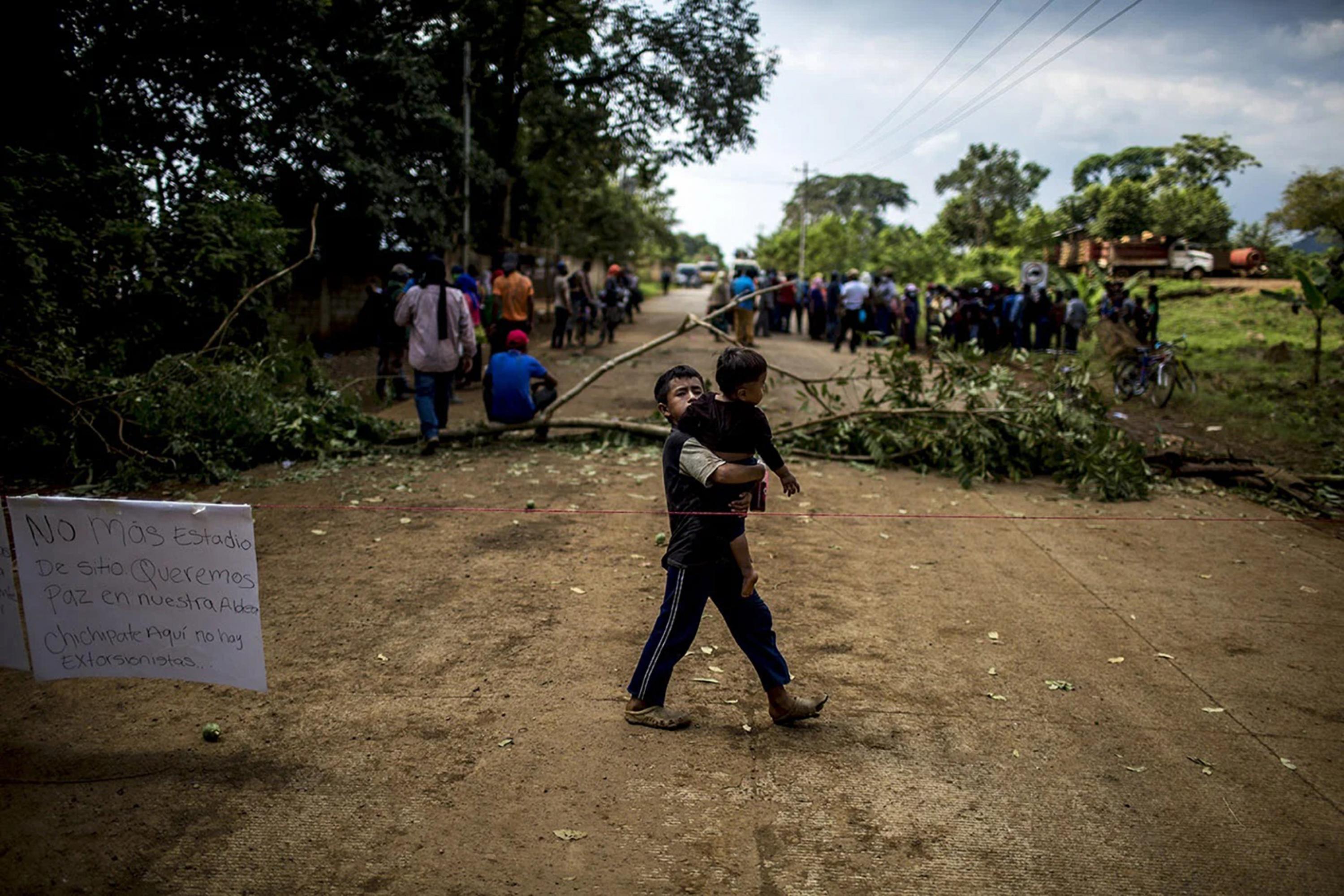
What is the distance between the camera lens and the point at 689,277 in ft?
262

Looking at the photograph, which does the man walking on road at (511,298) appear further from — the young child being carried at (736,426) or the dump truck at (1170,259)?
the dump truck at (1170,259)

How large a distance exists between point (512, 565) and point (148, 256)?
555 centimetres

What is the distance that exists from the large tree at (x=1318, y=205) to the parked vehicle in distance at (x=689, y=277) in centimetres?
5828

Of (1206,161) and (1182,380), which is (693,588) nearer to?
(1182,380)

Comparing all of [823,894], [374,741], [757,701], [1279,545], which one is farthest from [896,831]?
[1279,545]

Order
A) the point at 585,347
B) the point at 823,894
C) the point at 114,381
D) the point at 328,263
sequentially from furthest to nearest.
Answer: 1. the point at 585,347
2. the point at 328,263
3. the point at 114,381
4. the point at 823,894

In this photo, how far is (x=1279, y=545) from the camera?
24.5 ft

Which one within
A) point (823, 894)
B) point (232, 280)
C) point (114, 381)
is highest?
point (232, 280)

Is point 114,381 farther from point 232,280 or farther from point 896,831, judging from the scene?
point 896,831

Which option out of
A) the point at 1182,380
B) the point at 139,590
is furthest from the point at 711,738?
the point at 1182,380

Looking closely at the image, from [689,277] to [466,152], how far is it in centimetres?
6138

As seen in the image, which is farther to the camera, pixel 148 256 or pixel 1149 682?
pixel 148 256

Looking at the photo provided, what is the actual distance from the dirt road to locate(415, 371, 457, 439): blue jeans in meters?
2.30

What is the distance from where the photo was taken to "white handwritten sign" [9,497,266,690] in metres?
3.69
